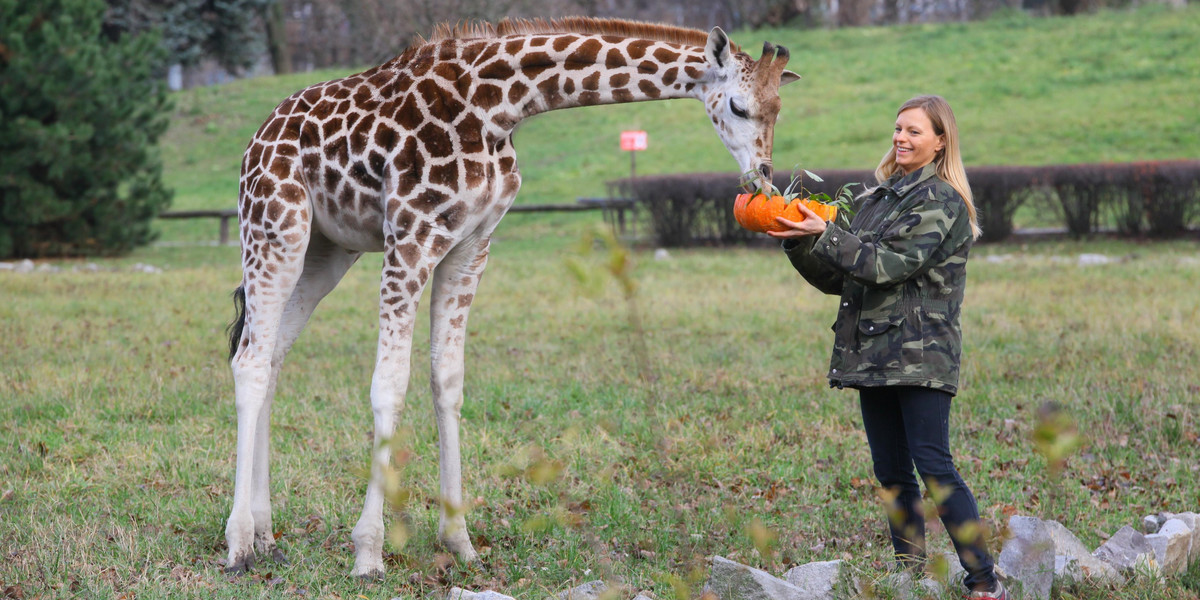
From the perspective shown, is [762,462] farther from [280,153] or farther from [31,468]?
[31,468]

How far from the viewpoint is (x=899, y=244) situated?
3.80 meters

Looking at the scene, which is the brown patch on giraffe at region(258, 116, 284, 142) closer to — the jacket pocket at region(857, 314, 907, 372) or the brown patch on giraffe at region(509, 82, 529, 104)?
the brown patch on giraffe at region(509, 82, 529, 104)

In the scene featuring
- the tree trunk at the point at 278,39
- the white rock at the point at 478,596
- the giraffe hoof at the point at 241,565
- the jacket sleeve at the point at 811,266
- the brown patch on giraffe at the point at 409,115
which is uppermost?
the tree trunk at the point at 278,39

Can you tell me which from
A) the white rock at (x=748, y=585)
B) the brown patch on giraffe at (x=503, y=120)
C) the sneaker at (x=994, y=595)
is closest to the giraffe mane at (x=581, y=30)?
the brown patch on giraffe at (x=503, y=120)

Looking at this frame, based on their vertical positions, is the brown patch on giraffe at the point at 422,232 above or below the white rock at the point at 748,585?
above

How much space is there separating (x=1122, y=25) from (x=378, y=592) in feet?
112

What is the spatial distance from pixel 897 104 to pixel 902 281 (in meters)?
25.1

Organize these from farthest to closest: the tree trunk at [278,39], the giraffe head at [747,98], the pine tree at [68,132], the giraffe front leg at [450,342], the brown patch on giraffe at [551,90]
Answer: the tree trunk at [278,39], the pine tree at [68,132], the giraffe front leg at [450,342], the brown patch on giraffe at [551,90], the giraffe head at [747,98]

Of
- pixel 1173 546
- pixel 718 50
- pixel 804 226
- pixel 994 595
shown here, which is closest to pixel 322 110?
pixel 718 50

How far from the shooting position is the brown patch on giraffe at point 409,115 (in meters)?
4.40

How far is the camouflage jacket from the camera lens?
12.2 ft

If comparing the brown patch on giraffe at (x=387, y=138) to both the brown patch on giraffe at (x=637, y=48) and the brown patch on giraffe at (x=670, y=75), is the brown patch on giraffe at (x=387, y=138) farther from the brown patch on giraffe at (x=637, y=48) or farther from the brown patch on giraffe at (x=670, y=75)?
the brown patch on giraffe at (x=670, y=75)

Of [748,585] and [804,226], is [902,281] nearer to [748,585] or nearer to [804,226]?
[804,226]

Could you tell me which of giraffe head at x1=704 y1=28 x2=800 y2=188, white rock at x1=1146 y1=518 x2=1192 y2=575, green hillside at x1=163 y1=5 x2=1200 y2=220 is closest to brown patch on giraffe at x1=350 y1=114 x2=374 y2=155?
giraffe head at x1=704 y1=28 x2=800 y2=188
